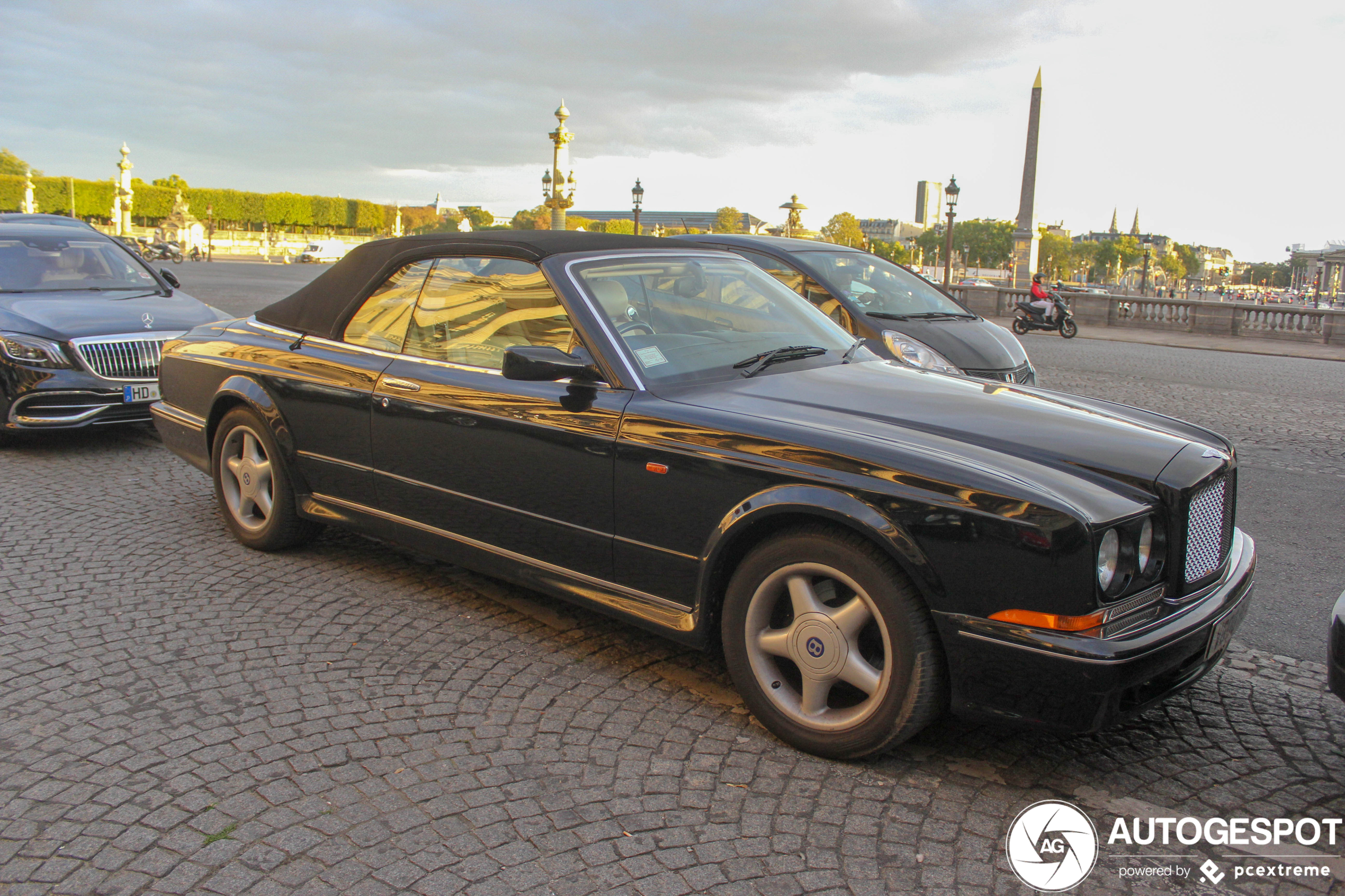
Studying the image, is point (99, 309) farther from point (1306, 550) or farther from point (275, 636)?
point (1306, 550)

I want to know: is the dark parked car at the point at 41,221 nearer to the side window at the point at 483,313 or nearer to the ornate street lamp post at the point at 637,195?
the side window at the point at 483,313

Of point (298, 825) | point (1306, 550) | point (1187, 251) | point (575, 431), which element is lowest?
point (298, 825)

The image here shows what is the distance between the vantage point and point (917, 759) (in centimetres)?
299

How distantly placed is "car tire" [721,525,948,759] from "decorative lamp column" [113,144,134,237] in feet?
255

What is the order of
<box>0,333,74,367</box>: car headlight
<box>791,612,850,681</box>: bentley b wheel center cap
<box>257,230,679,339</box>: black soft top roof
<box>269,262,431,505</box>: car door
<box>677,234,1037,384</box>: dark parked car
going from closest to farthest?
<box>791,612,850,681</box>: bentley b wheel center cap
<box>257,230,679,339</box>: black soft top roof
<box>269,262,431,505</box>: car door
<box>0,333,74,367</box>: car headlight
<box>677,234,1037,384</box>: dark parked car

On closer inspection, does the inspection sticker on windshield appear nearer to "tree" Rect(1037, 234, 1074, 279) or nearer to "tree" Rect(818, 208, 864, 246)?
"tree" Rect(818, 208, 864, 246)

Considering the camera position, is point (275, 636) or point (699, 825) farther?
point (275, 636)

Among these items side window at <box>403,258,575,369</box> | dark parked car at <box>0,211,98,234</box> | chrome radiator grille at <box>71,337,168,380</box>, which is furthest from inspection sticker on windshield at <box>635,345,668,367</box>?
dark parked car at <box>0,211,98,234</box>

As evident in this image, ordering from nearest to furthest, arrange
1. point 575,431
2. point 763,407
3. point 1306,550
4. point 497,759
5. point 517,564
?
1. point 497,759
2. point 763,407
3. point 575,431
4. point 517,564
5. point 1306,550

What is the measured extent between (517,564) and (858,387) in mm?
1394

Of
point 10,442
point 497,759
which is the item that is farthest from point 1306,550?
point 10,442

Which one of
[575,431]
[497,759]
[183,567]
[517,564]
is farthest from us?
[183,567]

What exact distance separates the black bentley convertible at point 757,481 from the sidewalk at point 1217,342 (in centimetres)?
1876

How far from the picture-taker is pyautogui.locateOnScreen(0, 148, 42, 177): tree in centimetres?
11638
